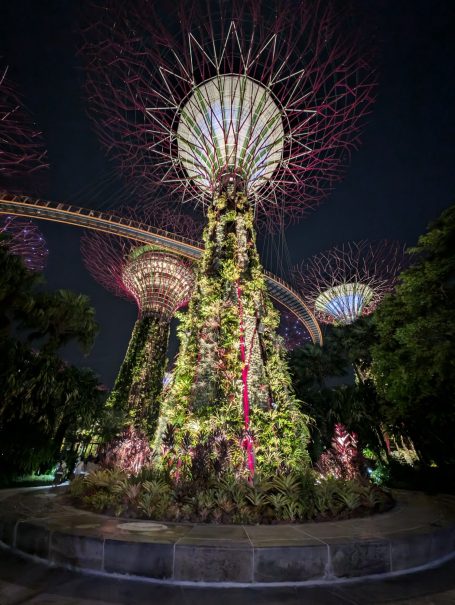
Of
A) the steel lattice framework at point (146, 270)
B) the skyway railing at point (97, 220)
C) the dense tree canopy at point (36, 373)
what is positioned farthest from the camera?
the steel lattice framework at point (146, 270)

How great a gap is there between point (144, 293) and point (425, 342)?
969 inches

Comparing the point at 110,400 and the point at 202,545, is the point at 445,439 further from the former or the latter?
the point at 110,400

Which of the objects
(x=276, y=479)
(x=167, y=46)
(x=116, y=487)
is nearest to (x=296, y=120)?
(x=167, y=46)

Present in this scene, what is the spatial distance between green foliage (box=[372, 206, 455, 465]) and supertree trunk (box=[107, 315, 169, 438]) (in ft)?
56.1

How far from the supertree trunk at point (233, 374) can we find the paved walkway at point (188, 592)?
3.07 meters

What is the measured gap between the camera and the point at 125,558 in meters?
3.62

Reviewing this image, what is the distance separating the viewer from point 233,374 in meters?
8.84

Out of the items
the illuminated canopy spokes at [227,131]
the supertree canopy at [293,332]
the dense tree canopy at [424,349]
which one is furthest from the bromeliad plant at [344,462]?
the supertree canopy at [293,332]

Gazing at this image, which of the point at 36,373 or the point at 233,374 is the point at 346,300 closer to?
the point at 233,374

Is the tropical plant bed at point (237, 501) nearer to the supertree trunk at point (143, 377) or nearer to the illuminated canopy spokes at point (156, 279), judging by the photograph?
the supertree trunk at point (143, 377)

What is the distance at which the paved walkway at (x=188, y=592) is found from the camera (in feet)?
10.3

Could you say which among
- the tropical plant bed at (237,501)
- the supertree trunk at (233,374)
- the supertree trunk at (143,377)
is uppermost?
the supertree trunk at (143,377)

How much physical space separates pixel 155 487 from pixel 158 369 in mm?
22674

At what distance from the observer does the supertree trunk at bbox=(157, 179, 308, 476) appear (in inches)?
313
